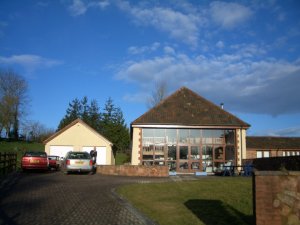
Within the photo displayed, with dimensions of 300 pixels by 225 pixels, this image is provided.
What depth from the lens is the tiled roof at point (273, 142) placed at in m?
46.3

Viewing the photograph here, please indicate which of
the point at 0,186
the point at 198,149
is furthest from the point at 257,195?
the point at 198,149

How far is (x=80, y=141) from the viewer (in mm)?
40531

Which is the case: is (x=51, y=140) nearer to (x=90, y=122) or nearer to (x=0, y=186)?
(x=0, y=186)

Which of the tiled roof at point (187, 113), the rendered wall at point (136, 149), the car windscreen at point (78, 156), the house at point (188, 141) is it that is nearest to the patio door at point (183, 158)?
the house at point (188, 141)

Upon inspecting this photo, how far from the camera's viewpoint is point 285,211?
286 inches

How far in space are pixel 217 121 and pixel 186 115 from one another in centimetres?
282

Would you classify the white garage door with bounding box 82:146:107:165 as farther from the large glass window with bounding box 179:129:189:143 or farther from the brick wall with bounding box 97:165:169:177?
the brick wall with bounding box 97:165:169:177

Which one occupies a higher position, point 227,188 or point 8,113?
point 8,113

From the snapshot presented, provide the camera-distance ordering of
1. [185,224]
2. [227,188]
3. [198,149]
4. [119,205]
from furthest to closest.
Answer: [198,149] → [227,188] → [119,205] → [185,224]

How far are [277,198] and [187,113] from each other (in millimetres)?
26650

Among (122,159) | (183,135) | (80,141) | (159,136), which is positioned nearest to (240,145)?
(183,135)

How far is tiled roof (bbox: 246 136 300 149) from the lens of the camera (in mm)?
46344

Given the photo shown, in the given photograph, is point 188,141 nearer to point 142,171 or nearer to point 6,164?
point 142,171

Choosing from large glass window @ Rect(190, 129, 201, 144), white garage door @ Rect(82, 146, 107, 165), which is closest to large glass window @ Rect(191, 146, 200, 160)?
large glass window @ Rect(190, 129, 201, 144)
